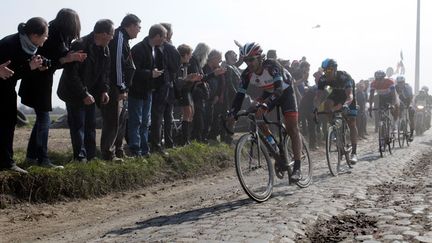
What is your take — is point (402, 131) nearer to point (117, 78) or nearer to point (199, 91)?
point (199, 91)

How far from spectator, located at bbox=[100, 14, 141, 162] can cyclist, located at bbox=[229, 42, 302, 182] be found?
2.24 m

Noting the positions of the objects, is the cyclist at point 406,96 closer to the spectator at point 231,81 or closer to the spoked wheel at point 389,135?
the spoked wheel at point 389,135

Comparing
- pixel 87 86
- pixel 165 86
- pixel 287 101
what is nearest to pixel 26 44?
pixel 87 86

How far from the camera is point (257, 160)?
791 centimetres

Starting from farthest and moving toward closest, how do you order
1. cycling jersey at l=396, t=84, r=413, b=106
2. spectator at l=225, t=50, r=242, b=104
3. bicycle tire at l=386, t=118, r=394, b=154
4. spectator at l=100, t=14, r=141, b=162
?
cycling jersey at l=396, t=84, r=413, b=106, bicycle tire at l=386, t=118, r=394, b=154, spectator at l=225, t=50, r=242, b=104, spectator at l=100, t=14, r=141, b=162

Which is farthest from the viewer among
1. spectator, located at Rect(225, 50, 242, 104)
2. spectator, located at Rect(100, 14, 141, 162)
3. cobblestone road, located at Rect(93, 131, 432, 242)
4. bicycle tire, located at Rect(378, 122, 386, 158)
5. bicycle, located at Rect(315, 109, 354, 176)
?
bicycle tire, located at Rect(378, 122, 386, 158)

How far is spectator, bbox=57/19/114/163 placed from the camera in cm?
857

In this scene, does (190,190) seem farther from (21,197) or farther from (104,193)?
(21,197)

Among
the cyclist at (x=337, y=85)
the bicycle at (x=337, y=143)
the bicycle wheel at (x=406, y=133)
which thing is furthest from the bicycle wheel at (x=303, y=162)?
the bicycle wheel at (x=406, y=133)

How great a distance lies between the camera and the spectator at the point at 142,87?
9.98 meters

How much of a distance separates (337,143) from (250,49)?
4420mm

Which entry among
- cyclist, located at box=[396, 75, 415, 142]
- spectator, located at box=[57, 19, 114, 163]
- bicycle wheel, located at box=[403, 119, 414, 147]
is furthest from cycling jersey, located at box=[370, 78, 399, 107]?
spectator, located at box=[57, 19, 114, 163]

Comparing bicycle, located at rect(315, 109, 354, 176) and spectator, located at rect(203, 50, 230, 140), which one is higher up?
spectator, located at rect(203, 50, 230, 140)

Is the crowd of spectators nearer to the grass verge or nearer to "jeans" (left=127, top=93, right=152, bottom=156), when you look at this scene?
"jeans" (left=127, top=93, right=152, bottom=156)
